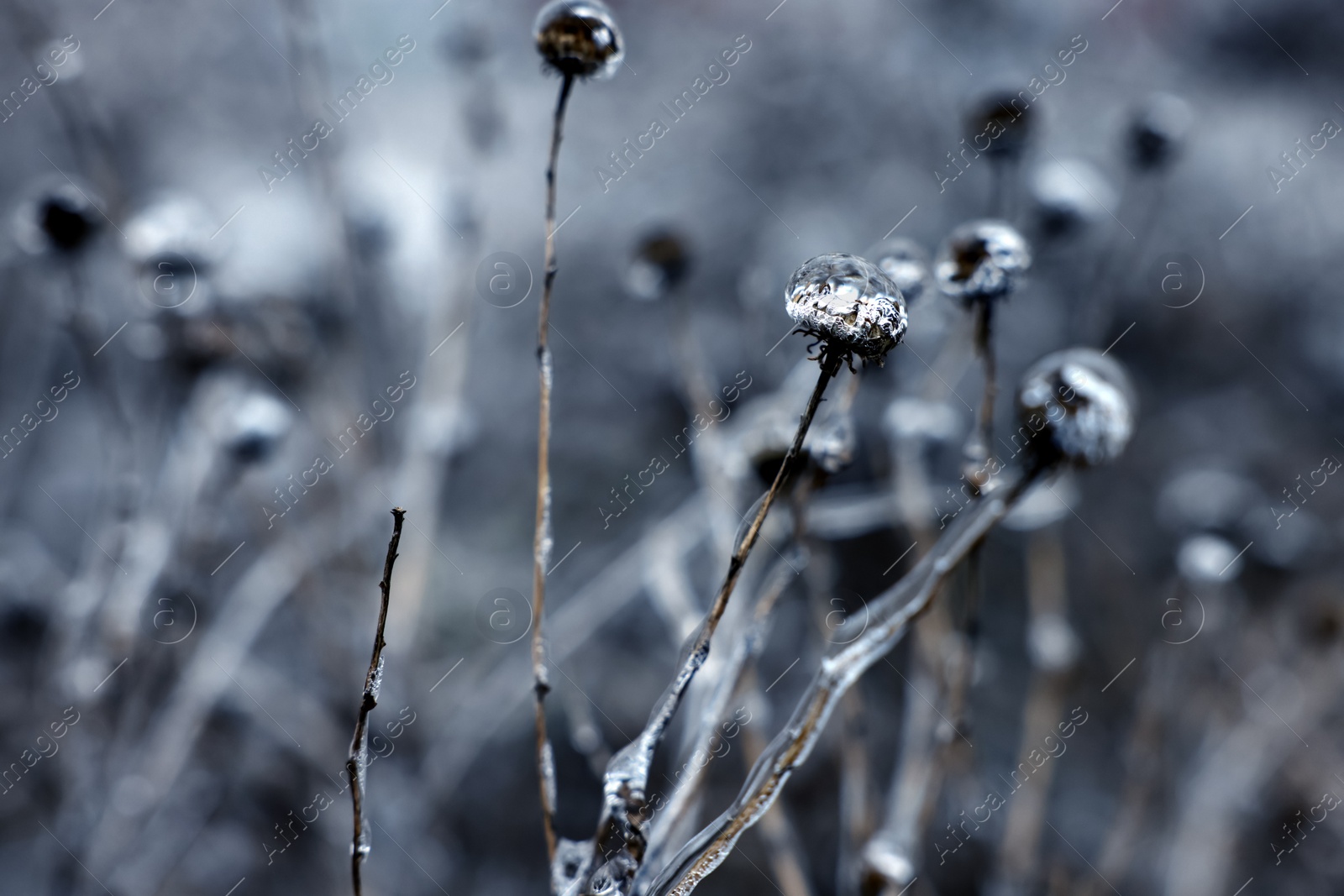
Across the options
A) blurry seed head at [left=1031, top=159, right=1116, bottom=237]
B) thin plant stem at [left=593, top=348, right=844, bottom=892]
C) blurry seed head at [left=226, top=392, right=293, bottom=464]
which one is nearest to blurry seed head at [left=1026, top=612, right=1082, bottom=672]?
blurry seed head at [left=1031, top=159, right=1116, bottom=237]

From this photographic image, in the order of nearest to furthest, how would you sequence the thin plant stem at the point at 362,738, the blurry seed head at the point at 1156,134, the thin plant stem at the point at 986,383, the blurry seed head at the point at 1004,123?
the thin plant stem at the point at 362,738
the thin plant stem at the point at 986,383
the blurry seed head at the point at 1004,123
the blurry seed head at the point at 1156,134

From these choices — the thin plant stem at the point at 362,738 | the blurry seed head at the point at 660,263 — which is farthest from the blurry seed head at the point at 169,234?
the thin plant stem at the point at 362,738

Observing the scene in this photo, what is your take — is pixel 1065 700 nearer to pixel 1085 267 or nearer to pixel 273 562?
pixel 1085 267

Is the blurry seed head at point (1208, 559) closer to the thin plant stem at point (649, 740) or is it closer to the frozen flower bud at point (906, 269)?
the frozen flower bud at point (906, 269)

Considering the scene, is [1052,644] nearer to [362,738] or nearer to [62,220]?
[362,738]

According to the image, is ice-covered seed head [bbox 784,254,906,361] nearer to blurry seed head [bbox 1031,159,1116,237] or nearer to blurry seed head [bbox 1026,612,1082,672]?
blurry seed head [bbox 1031,159,1116,237]

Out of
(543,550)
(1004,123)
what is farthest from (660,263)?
(543,550)
